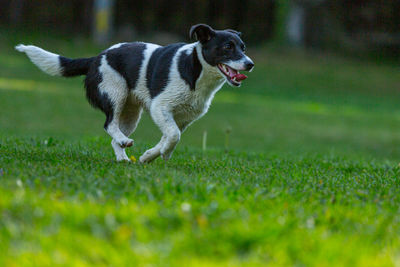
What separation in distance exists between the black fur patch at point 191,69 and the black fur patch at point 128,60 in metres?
0.53

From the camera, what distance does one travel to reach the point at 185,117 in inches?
262

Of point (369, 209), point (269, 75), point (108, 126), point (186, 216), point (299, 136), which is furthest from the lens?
point (269, 75)

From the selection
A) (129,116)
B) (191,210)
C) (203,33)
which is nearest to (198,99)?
(203,33)

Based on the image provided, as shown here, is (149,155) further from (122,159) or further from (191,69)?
(191,69)

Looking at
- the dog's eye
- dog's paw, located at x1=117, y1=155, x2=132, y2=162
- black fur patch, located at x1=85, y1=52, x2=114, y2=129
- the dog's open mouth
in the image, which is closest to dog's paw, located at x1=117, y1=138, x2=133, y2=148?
dog's paw, located at x1=117, y1=155, x2=132, y2=162

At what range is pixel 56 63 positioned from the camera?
6949mm

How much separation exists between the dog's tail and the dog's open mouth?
5.30 ft

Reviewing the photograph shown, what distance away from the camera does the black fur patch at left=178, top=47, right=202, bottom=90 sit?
6.30 meters

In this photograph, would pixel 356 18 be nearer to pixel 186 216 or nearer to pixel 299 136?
pixel 299 136

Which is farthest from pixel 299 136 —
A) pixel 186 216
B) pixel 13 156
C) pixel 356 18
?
pixel 356 18

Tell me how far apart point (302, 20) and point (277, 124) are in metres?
18.1

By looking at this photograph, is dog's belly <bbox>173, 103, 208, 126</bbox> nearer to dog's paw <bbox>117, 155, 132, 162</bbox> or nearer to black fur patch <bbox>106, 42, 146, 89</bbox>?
black fur patch <bbox>106, 42, 146, 89</bbox>

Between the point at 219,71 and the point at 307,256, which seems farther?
the point at 219,71

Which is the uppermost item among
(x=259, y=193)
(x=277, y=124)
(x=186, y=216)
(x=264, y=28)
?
(x=186, y=216)
